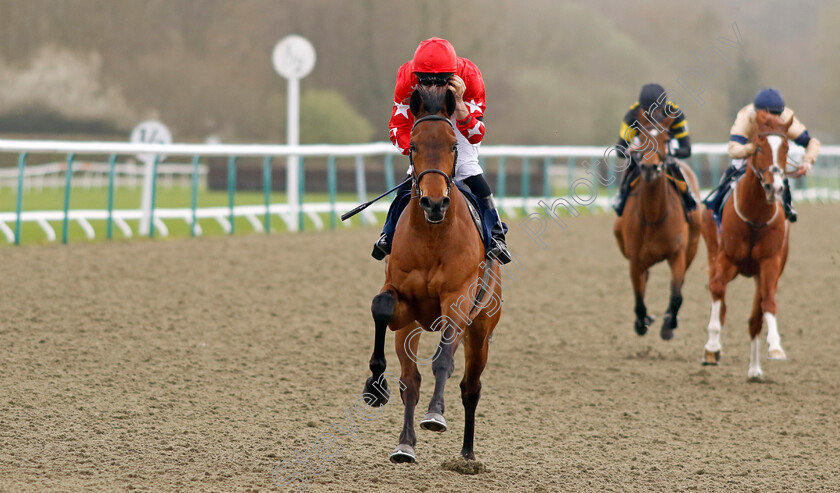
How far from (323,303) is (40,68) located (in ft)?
35.7

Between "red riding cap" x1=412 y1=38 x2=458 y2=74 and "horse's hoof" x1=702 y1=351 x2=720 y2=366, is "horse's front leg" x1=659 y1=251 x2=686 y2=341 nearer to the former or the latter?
"horse's hoof" x1=702 y1=351 x2=720 y2=366

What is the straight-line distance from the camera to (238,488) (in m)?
4.29

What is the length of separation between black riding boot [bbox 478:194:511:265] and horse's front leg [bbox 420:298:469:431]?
18.6 inches

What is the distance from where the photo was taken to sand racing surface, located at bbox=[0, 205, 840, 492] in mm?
4766

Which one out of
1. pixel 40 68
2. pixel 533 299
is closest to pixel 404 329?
pixel 533 299

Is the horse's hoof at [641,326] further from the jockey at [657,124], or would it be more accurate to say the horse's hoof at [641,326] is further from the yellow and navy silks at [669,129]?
the yellow and navy silks at [669,129]

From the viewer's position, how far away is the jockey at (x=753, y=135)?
7.17 m

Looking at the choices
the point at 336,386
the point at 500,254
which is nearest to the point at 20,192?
the point at 336,386

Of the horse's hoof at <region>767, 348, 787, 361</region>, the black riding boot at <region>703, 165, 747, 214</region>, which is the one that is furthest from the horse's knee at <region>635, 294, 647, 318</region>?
the horse's hoof at <region>767, 348, 787, 361</region>

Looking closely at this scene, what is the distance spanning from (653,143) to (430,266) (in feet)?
13.3

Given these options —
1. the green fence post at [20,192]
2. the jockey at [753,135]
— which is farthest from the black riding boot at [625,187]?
the green fence post at [20,192]

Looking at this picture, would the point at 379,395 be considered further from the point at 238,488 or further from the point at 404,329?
the point at 238,488

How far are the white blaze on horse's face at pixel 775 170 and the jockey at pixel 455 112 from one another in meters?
2.72

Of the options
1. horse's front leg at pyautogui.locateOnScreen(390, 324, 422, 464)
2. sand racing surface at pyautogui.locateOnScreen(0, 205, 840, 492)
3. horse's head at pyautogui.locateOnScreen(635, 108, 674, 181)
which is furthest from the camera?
horse's head at pyautogui.locateOnScreen(635, 108, 674, 181)
